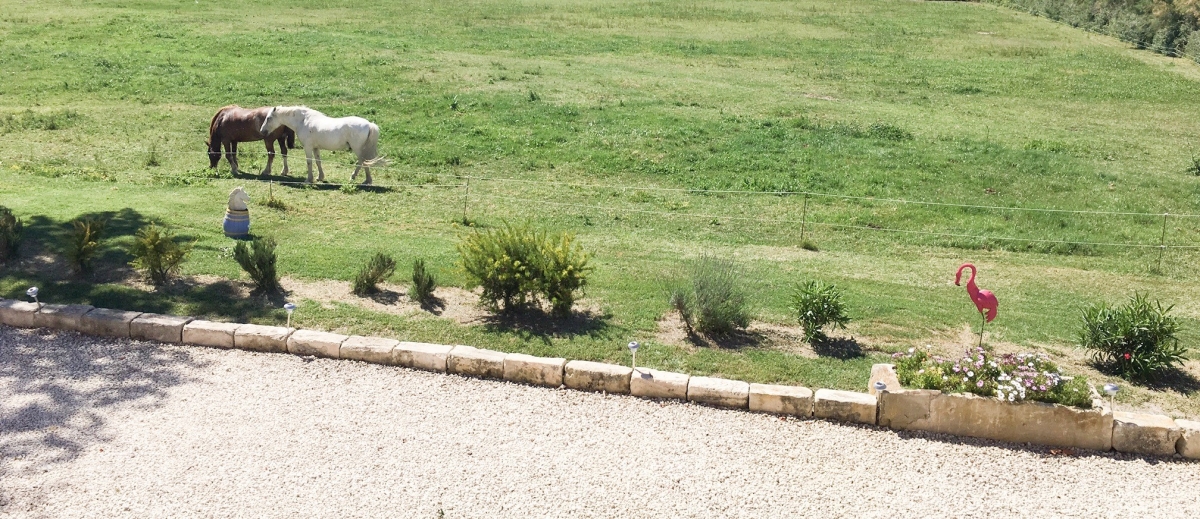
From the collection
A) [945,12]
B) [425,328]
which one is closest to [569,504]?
[425,328]

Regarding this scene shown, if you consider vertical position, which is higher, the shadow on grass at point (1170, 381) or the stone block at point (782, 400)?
the shadow on grass at point (1170, 381)

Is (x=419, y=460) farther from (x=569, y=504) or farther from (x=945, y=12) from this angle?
(x=945, y=12)

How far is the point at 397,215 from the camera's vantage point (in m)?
19.0

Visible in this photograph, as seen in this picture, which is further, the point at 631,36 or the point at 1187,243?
the point at 631,36

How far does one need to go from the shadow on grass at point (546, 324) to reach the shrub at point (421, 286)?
99cm

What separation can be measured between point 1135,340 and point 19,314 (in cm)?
1302

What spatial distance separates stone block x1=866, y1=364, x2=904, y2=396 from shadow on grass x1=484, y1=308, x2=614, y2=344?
10.4ft

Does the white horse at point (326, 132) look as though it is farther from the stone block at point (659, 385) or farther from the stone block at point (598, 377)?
the stone block at point (659, 385)

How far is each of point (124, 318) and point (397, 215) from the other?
702 cm

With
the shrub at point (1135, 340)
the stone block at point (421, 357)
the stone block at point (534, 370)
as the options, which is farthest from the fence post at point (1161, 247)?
the stone block at point (421, 357)

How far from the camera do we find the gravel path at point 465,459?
346 inches

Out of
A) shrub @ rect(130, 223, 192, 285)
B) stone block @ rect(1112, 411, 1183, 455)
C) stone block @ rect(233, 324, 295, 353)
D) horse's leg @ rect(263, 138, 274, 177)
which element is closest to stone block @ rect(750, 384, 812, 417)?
stone block @ rect(1112, 411, 1183, 455)

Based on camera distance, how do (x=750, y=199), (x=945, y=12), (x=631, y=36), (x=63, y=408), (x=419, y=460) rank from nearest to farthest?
(x=419, y=460) < (x=63, y=408) < (x=750, y=199) < (x=631, y=36) < (x=945, y=12)

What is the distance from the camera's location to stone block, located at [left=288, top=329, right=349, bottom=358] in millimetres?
11867
